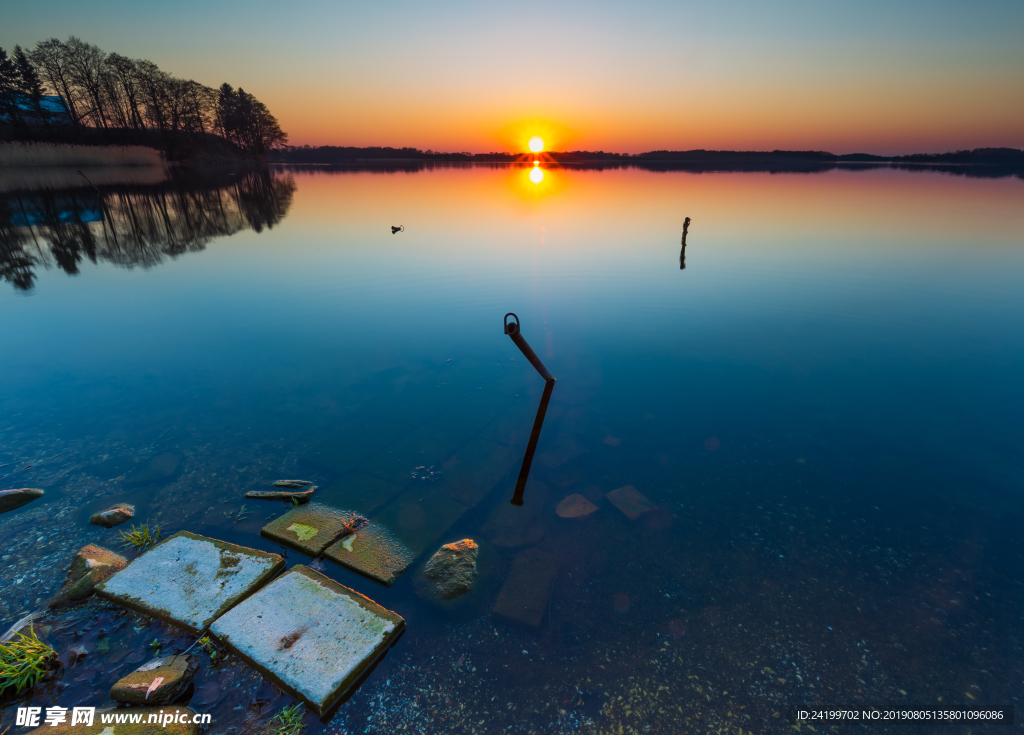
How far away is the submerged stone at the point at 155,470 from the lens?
26.8ft

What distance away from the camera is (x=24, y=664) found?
15.1 feet

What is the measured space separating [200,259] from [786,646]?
3106 centimetres

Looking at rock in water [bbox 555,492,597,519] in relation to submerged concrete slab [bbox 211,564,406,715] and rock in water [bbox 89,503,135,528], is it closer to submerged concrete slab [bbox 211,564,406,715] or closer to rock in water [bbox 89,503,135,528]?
submerged concrete slab [bbox 211,564,406,715]

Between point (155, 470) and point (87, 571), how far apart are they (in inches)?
116

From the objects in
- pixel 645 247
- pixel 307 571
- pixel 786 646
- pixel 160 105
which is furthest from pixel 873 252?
pixel 160 105

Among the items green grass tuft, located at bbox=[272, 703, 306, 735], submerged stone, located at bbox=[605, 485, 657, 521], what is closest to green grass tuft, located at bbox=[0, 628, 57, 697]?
green grass tuft, located at bbox=[272, 703, 306, 735]

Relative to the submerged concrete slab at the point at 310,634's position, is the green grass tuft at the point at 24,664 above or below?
above

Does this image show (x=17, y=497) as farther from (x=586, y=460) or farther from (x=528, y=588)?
(x=586, y=460)

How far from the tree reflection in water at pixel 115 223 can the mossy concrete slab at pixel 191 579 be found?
75.2 feet

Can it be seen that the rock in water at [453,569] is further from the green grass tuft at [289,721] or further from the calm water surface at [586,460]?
the green grass tuft at [289,721]

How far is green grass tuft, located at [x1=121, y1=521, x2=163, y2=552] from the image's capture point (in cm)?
670

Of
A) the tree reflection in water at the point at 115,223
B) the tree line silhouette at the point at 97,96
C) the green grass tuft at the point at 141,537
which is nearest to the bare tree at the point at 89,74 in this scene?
the tree line silhouette at the point at 97,96

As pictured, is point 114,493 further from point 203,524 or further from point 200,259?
point 200,259

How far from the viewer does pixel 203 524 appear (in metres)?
7.20
